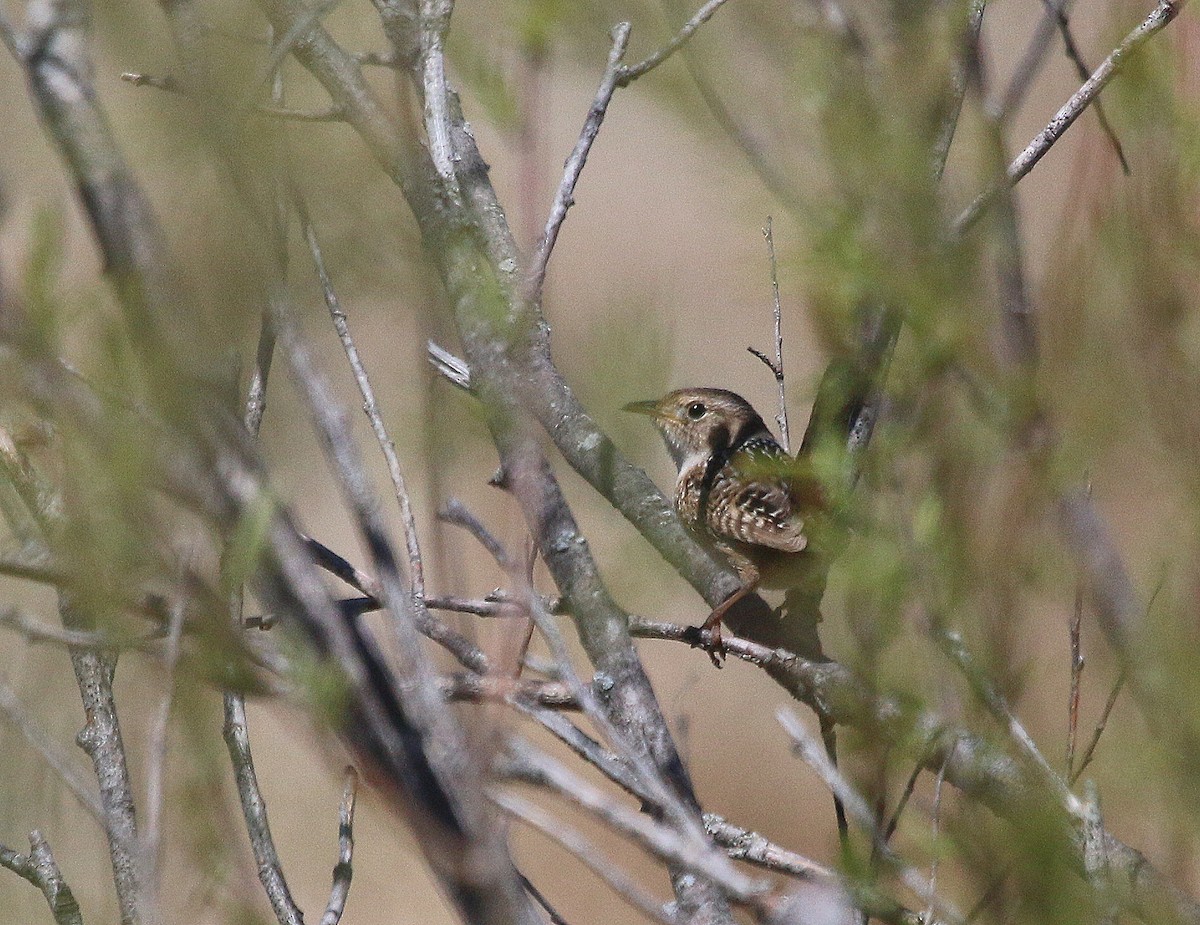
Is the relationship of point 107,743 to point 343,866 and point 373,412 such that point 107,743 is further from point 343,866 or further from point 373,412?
point 373,412

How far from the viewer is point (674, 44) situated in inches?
76.5

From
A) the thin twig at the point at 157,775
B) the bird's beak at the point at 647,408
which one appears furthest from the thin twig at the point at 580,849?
the bird's beak at the point at 647,408

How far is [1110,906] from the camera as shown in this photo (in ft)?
4.52

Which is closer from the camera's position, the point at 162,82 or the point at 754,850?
the point at 162,82

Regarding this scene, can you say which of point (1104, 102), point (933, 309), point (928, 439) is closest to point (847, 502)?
point (928, 439)

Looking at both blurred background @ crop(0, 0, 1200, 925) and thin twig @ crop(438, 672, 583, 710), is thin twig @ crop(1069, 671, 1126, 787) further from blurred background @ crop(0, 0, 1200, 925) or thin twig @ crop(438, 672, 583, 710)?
thin twig @ crop(438, 672, 583, 710)

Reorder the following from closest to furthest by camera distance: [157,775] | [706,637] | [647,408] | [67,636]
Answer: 1. [157,775]
2. [67,636]
3. [706,637]
4. [647,408]

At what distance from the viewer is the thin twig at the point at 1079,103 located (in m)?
1.59

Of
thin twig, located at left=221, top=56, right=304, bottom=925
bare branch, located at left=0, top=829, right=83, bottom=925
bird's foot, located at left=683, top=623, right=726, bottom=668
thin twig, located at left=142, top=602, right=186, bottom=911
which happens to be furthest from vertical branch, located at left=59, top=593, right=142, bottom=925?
bird's foot, located at left=683, top=623, right=726, bottom=668

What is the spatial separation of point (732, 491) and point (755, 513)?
A: 293 millimetres

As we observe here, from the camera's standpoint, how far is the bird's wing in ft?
11.2

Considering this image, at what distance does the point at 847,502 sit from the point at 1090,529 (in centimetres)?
29

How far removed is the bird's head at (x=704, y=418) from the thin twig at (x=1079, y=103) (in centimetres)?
264

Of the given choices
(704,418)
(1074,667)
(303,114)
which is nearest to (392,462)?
(303,114)
